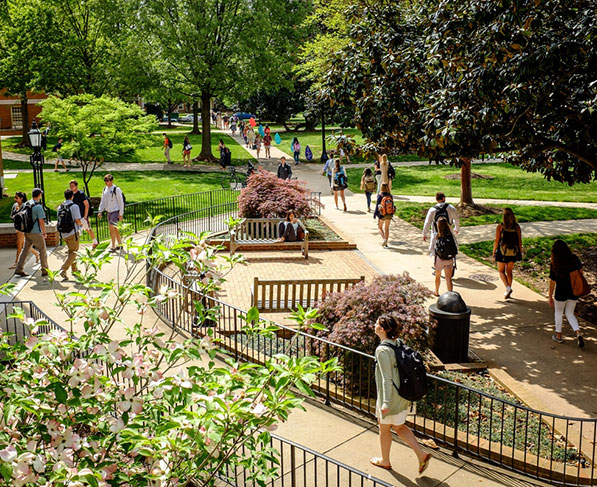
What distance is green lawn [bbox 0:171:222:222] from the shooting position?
1086 inches

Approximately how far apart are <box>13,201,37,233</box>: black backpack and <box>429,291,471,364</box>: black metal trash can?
8.36 meters

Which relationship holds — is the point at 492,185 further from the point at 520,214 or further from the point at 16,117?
the point at 16,117

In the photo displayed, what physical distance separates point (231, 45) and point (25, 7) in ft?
46.2

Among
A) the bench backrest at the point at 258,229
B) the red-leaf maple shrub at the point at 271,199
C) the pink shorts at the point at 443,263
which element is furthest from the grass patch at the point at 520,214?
the pink shorts at the point at 443,263

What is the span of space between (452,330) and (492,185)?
19.9m

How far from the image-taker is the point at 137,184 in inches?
1203

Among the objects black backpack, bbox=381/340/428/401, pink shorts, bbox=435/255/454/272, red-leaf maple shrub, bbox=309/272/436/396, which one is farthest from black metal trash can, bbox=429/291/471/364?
black backpack, bbox=381/340/428/401

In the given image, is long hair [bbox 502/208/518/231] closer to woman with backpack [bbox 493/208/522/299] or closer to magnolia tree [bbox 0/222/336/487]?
woman with backpack [bbox 493/208/522/299]

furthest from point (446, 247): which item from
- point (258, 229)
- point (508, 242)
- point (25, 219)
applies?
point (25, 219)

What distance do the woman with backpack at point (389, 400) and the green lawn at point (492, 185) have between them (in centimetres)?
1935

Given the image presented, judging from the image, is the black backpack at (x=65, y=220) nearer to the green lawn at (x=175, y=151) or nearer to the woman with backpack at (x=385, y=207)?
the woman with backpack at (x=385, y=207)

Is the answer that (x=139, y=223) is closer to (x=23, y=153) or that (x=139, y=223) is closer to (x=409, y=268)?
(x=409, y=268)

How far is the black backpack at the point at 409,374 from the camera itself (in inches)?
271

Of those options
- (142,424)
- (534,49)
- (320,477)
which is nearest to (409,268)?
(534,49)
